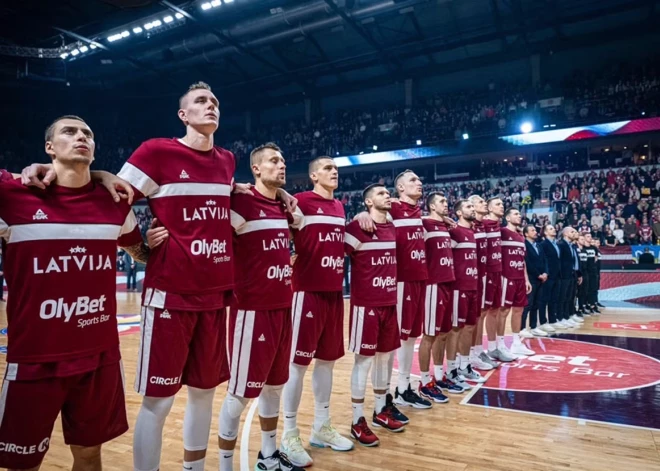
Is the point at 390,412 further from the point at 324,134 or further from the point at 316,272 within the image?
the point at 324,134

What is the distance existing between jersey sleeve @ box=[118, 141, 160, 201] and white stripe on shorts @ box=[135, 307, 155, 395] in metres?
0.60

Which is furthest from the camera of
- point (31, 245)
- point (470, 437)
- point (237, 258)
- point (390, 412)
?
point (390, 412)

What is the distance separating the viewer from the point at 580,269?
1030 cm

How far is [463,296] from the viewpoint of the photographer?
532 centimetres

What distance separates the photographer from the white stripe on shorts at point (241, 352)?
2949 mm

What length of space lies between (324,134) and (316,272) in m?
20.8

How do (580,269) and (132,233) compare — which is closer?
(132,233)

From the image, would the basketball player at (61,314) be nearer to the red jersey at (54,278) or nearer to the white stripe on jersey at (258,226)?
the red jersey at (54,278)

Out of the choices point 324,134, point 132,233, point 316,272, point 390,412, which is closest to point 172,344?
point 132,233

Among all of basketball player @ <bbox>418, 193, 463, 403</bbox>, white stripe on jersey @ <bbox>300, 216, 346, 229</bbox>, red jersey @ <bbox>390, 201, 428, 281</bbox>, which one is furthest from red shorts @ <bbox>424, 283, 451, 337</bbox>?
white stripe on jersey @ <bbox>300, 216, 346, 229</bbox>

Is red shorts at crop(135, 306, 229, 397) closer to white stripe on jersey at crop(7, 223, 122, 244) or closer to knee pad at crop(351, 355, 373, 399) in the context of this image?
white stripe on jersey at crop(7, 223, 122, 244)

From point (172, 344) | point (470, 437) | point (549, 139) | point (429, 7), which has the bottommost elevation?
point (470, 437)

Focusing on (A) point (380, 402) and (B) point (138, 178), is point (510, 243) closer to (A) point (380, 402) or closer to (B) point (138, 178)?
(A) point (380, 402)

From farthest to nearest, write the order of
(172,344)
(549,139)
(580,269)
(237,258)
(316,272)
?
1. (549,139)
2. (580,269)
3. (316,272)
4. (237,258)
5. (172,344)
